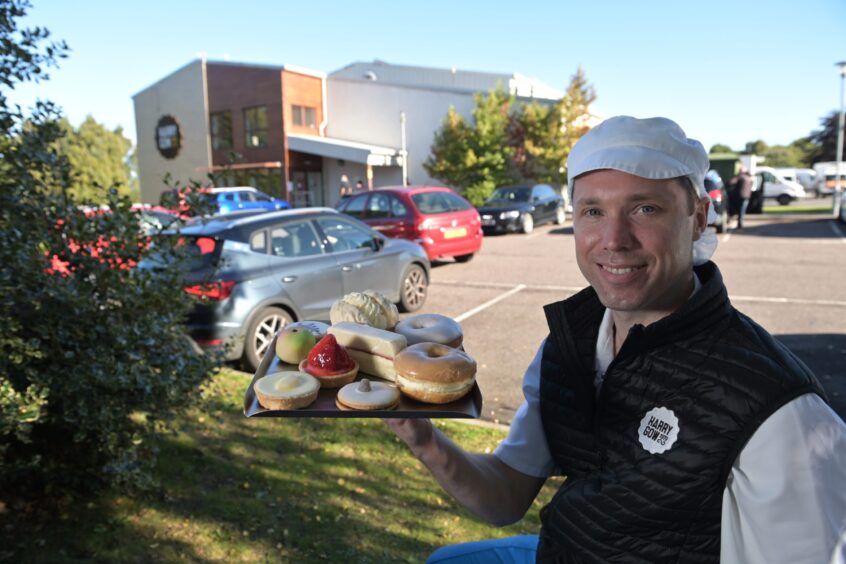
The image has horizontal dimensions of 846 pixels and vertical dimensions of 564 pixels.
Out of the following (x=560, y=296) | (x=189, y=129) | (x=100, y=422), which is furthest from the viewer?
(x=189, y=129)

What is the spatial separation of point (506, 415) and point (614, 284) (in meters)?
3.84

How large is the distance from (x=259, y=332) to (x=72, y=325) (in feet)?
12.0

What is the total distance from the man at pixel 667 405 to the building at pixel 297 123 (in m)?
31.3

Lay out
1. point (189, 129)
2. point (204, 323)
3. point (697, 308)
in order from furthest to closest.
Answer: point (189, 129), point (204, 323), point (697, 308)

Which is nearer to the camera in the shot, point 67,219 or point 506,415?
point 67,219

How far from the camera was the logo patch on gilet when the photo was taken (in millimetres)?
1506

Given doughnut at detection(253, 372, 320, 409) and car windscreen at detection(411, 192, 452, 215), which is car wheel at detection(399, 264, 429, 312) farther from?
doughnut at detection(253, 372, 320, 409)

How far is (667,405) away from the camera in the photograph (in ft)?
5.03

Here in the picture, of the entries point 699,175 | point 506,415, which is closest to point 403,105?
point 506,415

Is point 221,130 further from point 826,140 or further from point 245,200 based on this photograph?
point 826,140

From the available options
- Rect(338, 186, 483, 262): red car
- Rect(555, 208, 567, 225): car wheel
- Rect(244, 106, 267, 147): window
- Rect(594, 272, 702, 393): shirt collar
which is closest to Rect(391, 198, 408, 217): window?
Rect(338, 186, 483, 262): red car

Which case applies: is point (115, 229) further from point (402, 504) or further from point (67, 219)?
point (402, 504)

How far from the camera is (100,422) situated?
3.15 metres

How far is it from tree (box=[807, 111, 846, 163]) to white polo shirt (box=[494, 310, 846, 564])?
259 feet
